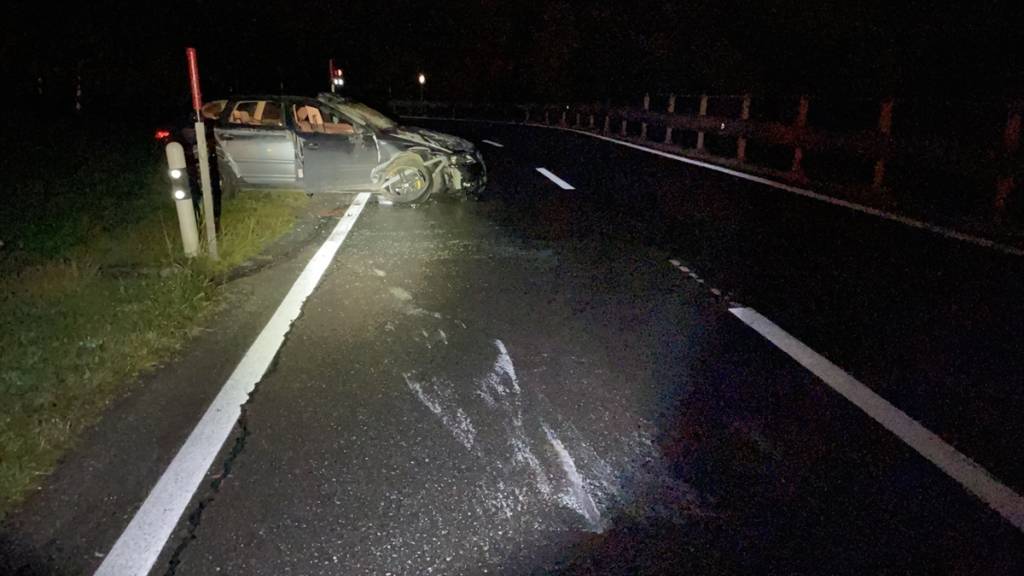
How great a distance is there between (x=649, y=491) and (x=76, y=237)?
7.25m

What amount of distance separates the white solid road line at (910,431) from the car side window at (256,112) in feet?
24.7

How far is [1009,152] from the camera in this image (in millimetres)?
9352

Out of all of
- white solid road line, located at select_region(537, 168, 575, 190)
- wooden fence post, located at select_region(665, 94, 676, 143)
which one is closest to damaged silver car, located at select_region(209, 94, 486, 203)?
white solid road line, located at select_region(537, 168, 575, 190)

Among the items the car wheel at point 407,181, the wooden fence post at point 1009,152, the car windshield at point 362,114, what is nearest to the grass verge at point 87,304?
the car wheel at point 407,181

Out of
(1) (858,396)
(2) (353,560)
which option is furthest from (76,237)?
(1) (858,396)

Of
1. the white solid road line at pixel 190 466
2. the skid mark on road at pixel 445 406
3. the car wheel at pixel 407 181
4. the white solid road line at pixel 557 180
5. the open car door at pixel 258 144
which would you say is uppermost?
the open car door at pixel 258 144

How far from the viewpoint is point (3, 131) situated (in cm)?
1942

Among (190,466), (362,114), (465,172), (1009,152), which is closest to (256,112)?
(362,114)

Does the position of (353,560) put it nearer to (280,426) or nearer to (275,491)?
(275,491)

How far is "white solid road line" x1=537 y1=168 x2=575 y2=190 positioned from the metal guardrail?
402 cm

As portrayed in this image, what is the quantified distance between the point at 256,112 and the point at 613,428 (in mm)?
8287

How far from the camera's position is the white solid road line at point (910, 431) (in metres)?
3.29

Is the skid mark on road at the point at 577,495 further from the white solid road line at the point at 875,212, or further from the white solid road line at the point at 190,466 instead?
the white solid road line at the point at 875,212

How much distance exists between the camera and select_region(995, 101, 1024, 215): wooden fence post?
928 centimetres
